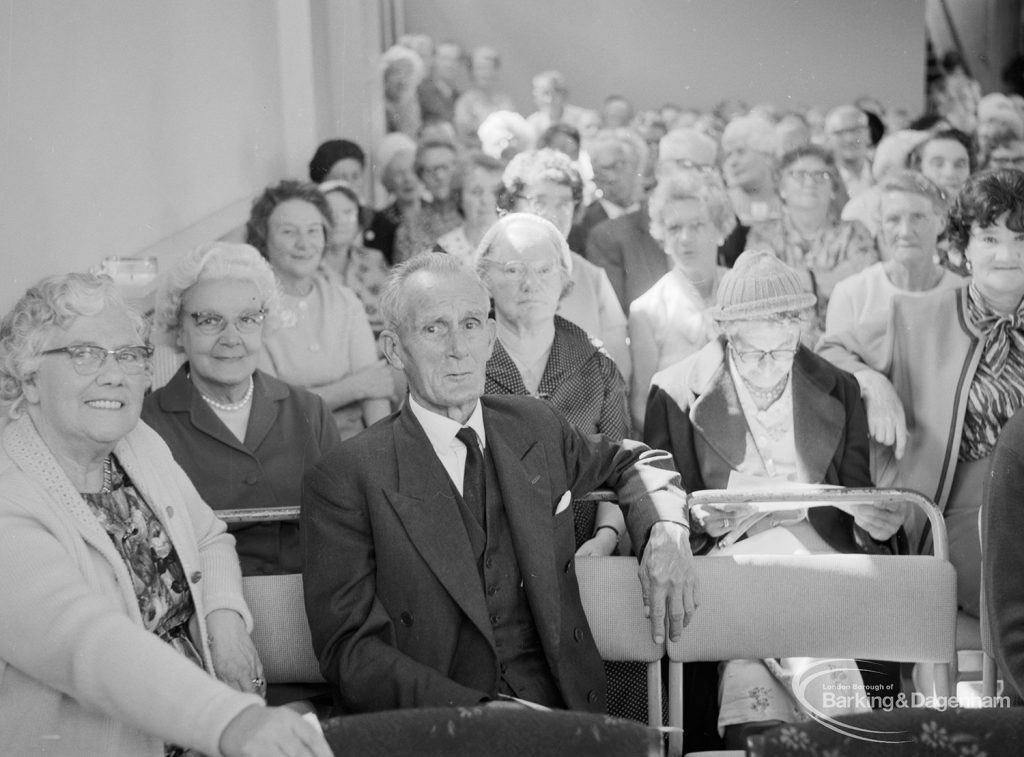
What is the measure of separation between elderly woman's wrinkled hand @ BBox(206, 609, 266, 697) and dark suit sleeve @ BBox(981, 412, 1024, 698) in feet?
4.29

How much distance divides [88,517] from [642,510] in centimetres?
104

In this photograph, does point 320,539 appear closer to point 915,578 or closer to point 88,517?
point 88,517

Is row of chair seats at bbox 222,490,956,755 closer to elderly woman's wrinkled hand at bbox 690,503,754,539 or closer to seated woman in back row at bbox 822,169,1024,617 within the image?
elderly woman's wrinkled hand at bbox 690,503,754,539

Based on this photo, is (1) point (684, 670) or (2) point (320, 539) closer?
(2) point (320, 539)

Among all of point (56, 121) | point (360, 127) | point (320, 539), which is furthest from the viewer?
point (360, 127)

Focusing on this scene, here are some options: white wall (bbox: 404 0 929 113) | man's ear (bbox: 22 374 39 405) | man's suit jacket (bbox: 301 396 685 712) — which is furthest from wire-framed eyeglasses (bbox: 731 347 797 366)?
white wall (bbox: 404 0 929 113)

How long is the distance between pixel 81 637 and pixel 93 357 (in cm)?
57

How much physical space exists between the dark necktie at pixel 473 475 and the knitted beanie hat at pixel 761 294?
968 millimetres

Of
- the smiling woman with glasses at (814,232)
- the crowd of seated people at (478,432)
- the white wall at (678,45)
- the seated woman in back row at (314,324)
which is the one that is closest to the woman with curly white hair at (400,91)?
the white wall at (678,45)

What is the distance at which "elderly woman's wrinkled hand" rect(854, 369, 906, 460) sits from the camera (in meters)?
3.11

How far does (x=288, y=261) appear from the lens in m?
4.12

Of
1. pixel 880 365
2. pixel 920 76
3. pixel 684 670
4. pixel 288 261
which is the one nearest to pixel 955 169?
pixel 880 365

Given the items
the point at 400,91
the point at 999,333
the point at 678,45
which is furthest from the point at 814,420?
the point at 678,45

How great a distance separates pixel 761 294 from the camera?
308 cm
